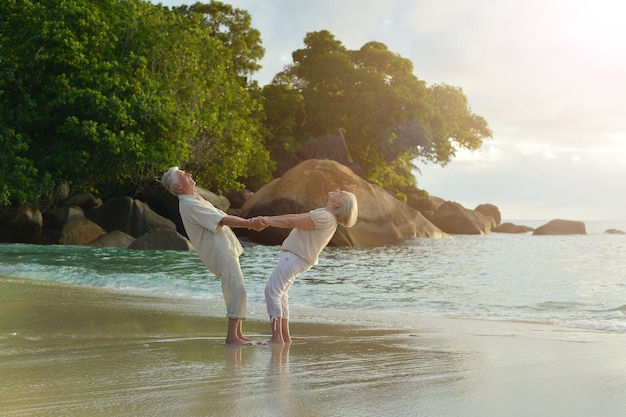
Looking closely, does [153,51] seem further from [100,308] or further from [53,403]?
[53,403]

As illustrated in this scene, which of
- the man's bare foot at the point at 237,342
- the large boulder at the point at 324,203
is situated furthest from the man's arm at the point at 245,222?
the large boulder at the point at 324,203

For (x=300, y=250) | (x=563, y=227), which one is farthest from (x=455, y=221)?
(x=300, y=250)

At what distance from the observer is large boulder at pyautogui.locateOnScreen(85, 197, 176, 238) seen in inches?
982

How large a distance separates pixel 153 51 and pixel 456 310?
59.2ft

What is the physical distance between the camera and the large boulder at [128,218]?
25.0 meters

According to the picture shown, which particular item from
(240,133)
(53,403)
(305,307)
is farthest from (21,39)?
(53,403)

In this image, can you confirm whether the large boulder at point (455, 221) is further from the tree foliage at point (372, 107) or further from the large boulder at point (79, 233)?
the large boulder at point (79, 233)

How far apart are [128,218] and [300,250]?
65.7 feet

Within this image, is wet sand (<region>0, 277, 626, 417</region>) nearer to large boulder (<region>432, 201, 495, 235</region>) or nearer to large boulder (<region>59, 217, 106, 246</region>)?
large boulder (<region>59, 217, 106, 246</region>)

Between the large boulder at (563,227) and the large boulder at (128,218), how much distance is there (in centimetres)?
3025

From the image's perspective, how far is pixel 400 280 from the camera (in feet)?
45.1

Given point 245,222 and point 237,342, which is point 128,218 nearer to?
point 237,342

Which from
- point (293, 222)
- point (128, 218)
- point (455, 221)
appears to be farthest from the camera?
point (455, 221)

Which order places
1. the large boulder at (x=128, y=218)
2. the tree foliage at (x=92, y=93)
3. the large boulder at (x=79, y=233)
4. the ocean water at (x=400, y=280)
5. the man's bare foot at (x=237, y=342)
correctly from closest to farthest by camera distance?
the man's bare foot at (x=237, y=342), the ocean water at (x=400, y=280), the tree foliage at (x=92, y=93), the large boulder at (x=79, y=233), the large boulder at (x=128, y=218)
